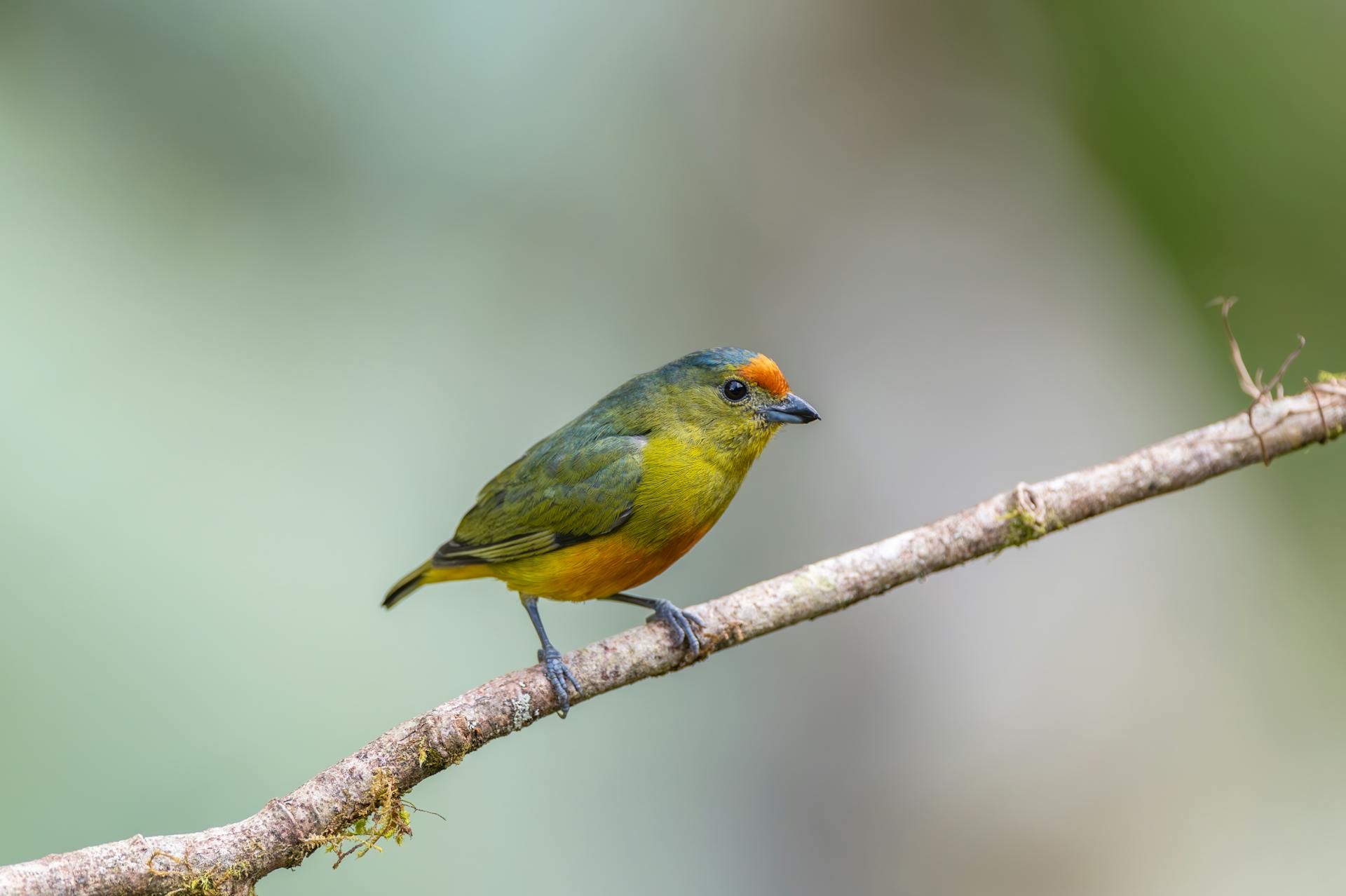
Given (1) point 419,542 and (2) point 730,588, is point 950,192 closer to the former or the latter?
(2) point 730,588

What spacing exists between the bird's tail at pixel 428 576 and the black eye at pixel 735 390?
1006mm

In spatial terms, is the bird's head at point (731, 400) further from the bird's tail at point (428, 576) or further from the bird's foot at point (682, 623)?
the bird's tail at point (428, 576)

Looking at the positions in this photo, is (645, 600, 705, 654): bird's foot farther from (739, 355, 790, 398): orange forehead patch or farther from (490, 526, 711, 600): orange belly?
(739, 355, 790, 398): orange forehead patch

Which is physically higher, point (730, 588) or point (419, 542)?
point (419, 542)

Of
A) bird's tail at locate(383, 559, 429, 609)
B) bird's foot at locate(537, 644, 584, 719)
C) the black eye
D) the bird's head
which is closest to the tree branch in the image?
bird's foot at locate(537, 644, 584, 719)

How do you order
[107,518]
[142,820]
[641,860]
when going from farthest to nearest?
[641,860], [107,518], [142,820]

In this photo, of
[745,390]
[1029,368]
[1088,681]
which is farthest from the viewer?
[1029,368]

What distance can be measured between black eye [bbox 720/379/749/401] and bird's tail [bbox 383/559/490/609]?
3.30ft

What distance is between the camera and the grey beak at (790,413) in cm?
356

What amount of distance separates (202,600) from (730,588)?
8.18ft

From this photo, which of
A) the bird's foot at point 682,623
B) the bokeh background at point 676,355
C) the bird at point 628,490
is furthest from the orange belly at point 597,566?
the bokeh background at point 676,355

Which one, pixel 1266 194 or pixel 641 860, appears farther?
pixel 1266 194

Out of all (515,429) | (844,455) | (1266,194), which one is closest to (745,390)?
(515,429)

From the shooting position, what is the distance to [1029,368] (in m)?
6.19
